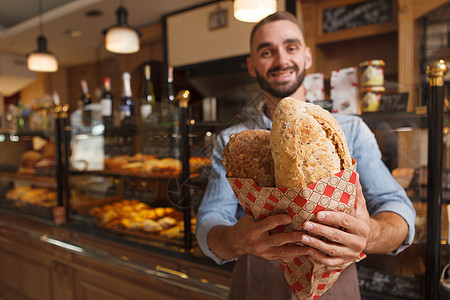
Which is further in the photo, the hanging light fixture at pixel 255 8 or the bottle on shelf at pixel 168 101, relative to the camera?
the bottle on shelf at pixel 168 101

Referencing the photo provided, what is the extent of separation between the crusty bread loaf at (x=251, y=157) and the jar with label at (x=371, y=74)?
59 cm

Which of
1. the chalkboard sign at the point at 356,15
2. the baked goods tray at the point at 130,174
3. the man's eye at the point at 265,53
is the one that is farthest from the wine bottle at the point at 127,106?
the chalkboard sign at the point at 356,15

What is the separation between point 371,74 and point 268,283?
0.73 metres

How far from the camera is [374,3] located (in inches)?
106

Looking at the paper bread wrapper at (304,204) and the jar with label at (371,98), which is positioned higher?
the jar with label at (371,98)

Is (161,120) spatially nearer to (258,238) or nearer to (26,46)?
(258,238)

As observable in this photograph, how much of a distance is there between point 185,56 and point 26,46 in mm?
3826

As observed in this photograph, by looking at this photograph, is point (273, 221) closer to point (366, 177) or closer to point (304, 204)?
point (304, 204)

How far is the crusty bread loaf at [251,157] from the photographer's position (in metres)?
0.57

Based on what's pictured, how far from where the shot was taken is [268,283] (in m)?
0.99

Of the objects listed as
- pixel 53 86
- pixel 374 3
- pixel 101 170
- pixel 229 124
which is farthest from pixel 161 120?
pixel 53 86

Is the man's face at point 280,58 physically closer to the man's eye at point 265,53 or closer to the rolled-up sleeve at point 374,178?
the man's eye at point 265,53

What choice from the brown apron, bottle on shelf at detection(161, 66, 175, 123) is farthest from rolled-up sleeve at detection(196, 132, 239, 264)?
bottle on shelf at detection(161, 66, 175, 123)

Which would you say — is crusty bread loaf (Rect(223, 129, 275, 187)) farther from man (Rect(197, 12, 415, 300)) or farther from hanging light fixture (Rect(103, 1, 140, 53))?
hanging light fixture (Rect(103, 1, 140, 53))
